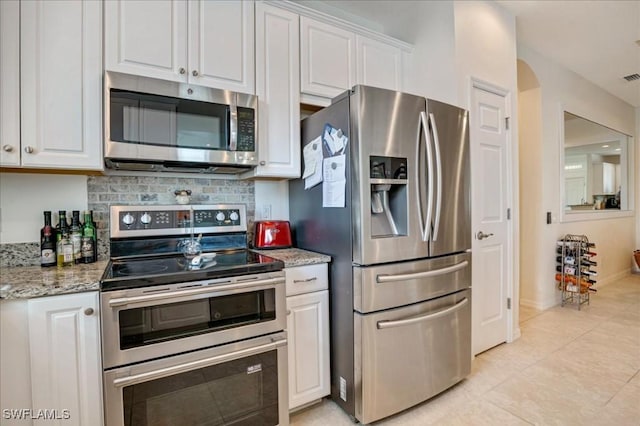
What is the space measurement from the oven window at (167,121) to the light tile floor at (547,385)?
1688 mm

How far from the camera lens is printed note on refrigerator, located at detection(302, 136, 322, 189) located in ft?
6.48

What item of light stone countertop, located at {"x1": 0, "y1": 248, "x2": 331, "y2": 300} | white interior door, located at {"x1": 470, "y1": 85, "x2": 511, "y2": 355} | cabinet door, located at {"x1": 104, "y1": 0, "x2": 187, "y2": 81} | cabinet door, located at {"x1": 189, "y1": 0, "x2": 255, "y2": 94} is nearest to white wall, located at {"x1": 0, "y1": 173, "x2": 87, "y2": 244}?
light stone countertop, located at {"x1": 0, "y1": 248, "x2": 331, "y2": 300}

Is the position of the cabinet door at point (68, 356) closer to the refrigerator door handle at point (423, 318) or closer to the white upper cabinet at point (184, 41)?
the white upper cabinet at point (184, 41)

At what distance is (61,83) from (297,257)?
146cm

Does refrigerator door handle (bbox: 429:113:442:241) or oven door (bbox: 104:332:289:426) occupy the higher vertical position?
refrigerator door handle (bbox: 429:113:442:241)

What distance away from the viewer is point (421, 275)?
1812 millimetres

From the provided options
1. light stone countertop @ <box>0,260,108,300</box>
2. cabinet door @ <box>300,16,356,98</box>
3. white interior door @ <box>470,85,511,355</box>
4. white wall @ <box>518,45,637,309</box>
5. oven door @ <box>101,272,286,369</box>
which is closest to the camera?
light stone countertop @ <box>0,260,108,300</box>

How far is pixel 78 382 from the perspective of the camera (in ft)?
4.17

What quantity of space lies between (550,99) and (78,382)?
4794mm

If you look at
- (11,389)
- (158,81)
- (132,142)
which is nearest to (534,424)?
(11,389)

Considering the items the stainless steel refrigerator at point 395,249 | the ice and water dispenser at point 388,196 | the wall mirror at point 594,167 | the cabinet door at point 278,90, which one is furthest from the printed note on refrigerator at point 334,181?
the wall mirror at point 594,167

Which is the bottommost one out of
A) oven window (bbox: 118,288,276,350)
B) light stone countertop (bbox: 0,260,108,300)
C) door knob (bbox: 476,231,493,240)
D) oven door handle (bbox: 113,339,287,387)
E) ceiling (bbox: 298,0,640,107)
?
oven door handle (bbox: 113,339,287,387)

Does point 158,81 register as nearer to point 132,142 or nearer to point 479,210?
point 132,142

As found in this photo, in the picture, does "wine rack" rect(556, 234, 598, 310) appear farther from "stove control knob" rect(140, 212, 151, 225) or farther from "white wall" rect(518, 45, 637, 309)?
"stove control knob" rect(140, 212, 151, 225)
